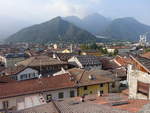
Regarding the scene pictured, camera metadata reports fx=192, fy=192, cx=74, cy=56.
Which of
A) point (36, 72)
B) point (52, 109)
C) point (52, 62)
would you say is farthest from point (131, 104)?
point (52, 62)

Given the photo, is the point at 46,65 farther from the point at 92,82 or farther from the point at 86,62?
the point at 92,82

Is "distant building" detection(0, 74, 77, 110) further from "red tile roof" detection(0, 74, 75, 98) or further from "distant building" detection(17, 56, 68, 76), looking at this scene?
"distant building" detection(17, 56, 68, 76)

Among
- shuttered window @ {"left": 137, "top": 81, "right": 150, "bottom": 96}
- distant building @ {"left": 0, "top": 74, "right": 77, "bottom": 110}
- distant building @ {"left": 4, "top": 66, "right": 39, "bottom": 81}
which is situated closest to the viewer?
shuttered window @ {"left": 137, "top": 81, "right": 150, "bottom": 96}

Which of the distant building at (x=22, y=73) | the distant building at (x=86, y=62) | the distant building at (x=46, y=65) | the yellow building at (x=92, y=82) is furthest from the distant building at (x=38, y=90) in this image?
the distant building at (x=86, y=62)

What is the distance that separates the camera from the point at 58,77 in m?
26.7

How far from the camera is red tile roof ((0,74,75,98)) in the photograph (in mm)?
22203

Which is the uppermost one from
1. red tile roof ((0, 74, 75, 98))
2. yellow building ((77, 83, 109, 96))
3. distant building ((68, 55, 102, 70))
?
distant building ((68, 55, 102, 70))

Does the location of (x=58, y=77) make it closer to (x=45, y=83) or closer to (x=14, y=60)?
(x=45, y=83)

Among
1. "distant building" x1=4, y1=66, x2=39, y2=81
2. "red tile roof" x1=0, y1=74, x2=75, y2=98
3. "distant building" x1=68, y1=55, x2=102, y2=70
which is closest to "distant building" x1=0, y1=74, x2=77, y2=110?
"red tile roof" x1=0, y1=74, x2=75, y2=98

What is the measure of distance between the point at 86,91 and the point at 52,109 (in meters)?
15.1

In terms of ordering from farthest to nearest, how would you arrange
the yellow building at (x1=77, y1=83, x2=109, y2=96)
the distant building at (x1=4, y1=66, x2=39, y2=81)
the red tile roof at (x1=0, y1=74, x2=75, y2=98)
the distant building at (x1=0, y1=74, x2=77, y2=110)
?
the distant building at (x1=4, y1=66, x2=39, y2=81) < the yellow building at (x1=77, y1=83, x2=109, y2=96) < the red tile roof at (x1=0, y1=74, x2=75, y2=98) < the distant building at (x1=0, y1=74, x2=77, y2=110)

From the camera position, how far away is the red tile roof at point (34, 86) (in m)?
22.2

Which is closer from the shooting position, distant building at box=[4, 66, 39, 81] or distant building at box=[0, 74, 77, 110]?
distant building at box=[0, 74, 77, 110]

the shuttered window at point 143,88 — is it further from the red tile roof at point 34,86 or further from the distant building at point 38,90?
the red tile roof at point 34,86
